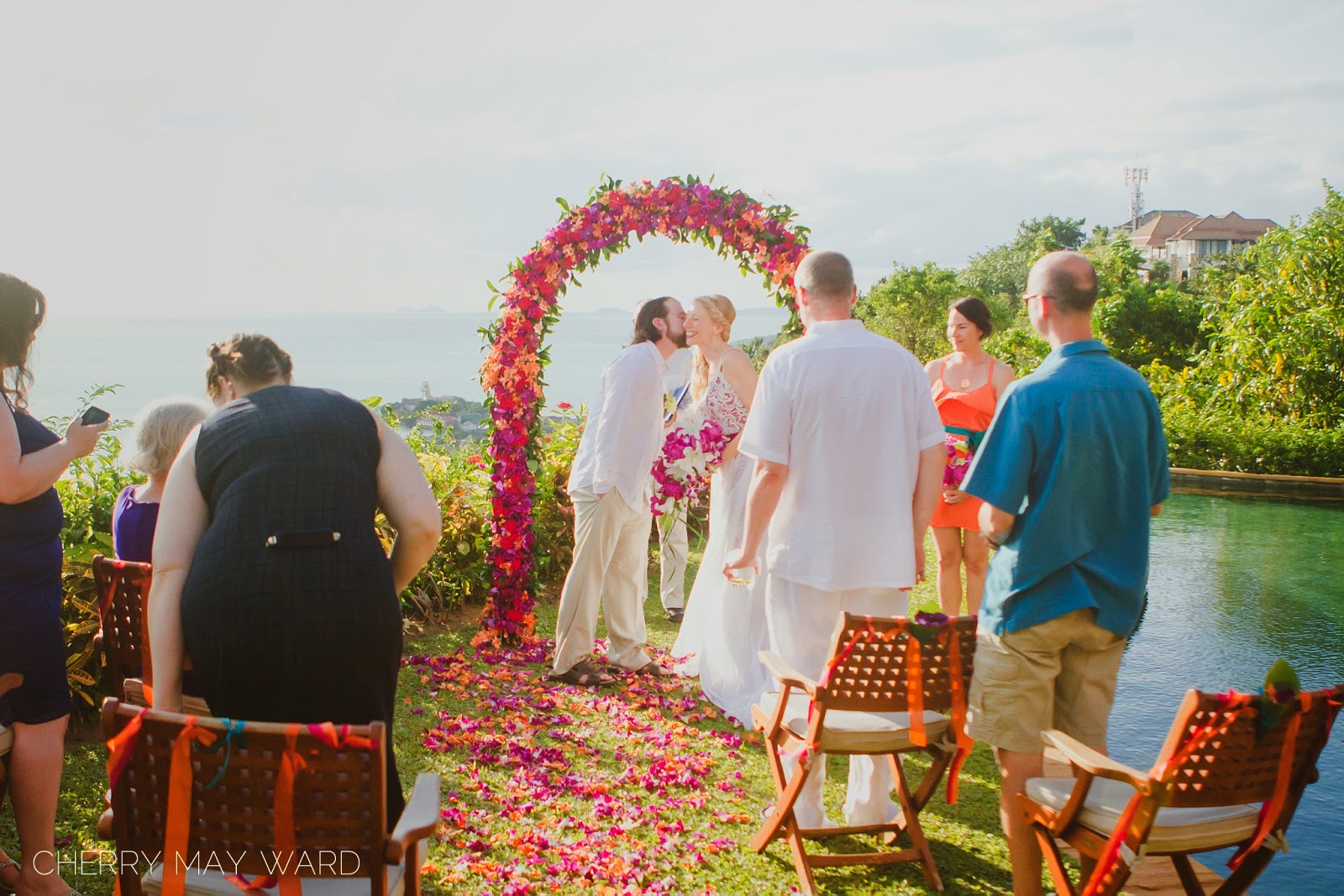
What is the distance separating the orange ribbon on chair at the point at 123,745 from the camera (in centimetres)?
202

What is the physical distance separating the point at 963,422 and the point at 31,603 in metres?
4.75

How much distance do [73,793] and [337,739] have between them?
2.93 m

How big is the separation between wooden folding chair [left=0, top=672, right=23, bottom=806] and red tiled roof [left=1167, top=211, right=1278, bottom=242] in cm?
9444

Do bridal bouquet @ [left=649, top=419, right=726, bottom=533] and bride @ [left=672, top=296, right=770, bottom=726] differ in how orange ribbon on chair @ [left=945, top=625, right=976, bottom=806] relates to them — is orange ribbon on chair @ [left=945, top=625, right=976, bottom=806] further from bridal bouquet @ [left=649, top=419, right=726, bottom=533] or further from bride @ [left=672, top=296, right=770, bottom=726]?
bridal bouquet @ [left=649, top=419, right=726, bottom=533]

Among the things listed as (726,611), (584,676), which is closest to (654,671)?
(584,676)

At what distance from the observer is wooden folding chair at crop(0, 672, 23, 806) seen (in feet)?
9.78

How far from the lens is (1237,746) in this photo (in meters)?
2.50

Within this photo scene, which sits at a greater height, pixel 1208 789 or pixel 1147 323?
pixel 1147 323

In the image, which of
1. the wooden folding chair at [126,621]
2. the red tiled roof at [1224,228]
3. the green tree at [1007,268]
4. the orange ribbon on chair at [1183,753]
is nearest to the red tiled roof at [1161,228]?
the red tiled roof at [1224,228]

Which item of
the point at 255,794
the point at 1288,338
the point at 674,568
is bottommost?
the point at 674,568

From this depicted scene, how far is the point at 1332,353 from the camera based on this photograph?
1582cm

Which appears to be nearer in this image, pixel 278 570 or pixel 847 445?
pixel 278 570

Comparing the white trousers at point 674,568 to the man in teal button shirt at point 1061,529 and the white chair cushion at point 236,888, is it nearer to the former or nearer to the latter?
the man in teal button shirt at point 1061,529

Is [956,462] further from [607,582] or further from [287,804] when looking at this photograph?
[287,804]
